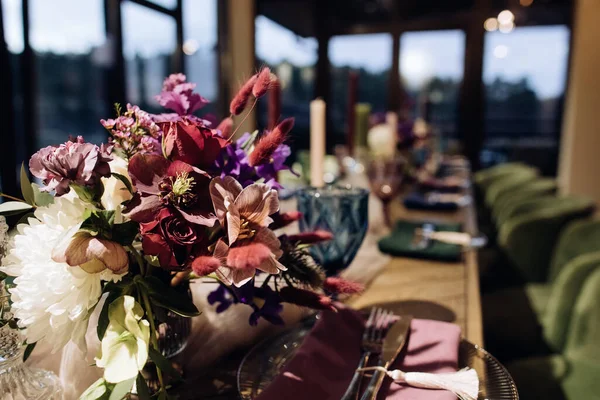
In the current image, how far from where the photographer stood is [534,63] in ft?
19.2

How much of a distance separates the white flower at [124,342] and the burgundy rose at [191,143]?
0.14 meters

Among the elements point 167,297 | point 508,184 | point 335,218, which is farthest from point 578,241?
point 508,184

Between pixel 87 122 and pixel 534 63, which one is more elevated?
pixel 534 63

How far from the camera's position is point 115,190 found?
0.48 metres

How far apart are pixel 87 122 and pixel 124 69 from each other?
2430mm

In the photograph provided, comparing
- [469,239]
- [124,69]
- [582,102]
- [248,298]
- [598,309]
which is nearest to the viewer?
[248,298]

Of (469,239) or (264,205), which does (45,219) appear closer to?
(264,205)

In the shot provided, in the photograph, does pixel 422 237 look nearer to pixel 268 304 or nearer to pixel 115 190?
pixel 268 304

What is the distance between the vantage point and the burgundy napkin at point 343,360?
0.55 metres

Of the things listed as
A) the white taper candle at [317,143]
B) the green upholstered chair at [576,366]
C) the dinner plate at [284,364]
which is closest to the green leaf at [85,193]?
the dinner plate at [284,364]

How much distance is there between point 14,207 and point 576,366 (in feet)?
4.16

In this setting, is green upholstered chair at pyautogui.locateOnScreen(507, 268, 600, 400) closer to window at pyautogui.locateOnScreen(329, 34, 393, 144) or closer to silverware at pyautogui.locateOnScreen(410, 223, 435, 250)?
silverware at pyautogui.locateOnScreen(410, 223, 435, 250)

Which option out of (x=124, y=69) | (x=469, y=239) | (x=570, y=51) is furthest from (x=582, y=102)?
(x=469, y=239)

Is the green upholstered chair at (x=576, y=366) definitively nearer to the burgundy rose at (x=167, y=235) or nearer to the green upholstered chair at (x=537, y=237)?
the green upholstered chair at (x=537, y=237)
